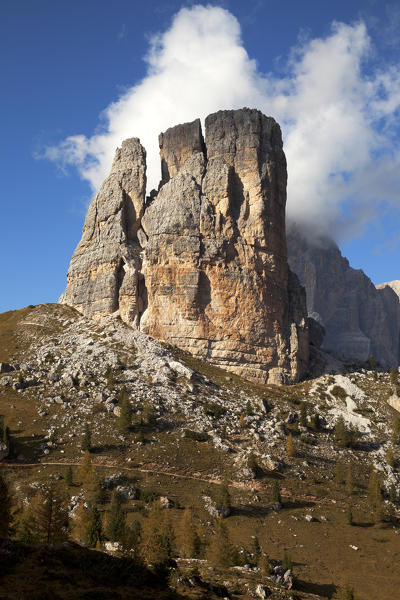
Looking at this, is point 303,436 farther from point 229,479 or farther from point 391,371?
point 391,371

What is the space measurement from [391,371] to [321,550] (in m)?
59.2

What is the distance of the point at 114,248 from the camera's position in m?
124

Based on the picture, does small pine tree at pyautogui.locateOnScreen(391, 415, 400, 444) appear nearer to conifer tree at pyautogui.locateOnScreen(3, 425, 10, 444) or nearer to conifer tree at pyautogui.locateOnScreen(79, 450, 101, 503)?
conifer tree at pyautogui.locateOnScreen(79, 450, 101, 503)

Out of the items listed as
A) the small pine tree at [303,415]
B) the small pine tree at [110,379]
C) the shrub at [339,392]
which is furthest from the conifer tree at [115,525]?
the shrub at [339,392]

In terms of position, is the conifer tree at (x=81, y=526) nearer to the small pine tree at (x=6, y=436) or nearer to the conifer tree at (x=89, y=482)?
the conifer tree at (x=89, y=482)

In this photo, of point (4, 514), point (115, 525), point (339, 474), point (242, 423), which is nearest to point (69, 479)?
point (115, 525)

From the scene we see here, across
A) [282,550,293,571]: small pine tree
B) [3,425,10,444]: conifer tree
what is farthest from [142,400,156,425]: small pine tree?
[282,550,293,571]: small pine tree

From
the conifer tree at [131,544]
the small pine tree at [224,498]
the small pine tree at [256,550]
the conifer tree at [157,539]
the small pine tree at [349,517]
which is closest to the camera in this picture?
the conifer tree at [131,544]

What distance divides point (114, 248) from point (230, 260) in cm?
2805

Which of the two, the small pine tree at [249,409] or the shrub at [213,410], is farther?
the small pine tree at [249,409]

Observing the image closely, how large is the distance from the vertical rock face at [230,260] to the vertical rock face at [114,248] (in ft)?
15.7

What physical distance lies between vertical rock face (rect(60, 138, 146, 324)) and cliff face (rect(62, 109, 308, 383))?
0.32 meters

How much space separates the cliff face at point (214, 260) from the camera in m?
112

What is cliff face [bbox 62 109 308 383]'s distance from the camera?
369ft
